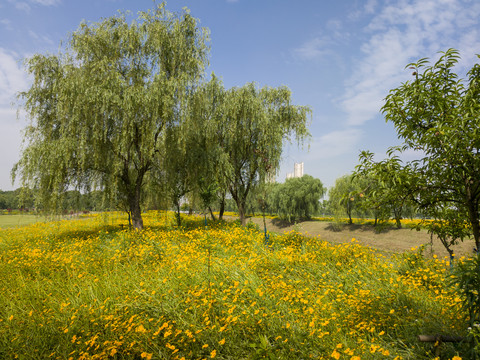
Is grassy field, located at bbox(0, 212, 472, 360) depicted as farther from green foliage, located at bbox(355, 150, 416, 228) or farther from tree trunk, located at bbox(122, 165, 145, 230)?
tree trunk, located at bbox(122, 165, 145, 230)

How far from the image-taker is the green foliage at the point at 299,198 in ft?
99.5

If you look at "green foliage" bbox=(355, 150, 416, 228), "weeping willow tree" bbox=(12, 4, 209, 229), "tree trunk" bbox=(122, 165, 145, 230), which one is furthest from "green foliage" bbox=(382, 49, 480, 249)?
"tree trunk" bbox=(122, 165, 145, 230)

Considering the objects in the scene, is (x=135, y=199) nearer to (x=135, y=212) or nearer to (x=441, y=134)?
(x=135, y=212)

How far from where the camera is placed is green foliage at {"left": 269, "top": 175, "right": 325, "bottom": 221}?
30.3m

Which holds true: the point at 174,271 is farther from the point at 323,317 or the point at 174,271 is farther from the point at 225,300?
the point at 323,317

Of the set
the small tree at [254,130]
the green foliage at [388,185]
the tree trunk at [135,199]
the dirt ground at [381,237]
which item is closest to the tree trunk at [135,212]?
the tree trunk at [135,199]

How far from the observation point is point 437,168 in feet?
12.5

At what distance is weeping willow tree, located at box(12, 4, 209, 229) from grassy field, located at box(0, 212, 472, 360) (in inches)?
202

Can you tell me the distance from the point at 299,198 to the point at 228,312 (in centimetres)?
2784

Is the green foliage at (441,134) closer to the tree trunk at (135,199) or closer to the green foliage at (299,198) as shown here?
the tree trunk at (135,199)

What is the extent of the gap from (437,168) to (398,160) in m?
0.55

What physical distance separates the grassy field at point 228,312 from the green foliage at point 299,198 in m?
24.0

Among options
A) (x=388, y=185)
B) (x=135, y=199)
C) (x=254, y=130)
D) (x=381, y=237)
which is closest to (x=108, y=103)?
(x=135, y=199)

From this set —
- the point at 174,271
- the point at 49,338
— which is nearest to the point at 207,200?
the point at 174,271
